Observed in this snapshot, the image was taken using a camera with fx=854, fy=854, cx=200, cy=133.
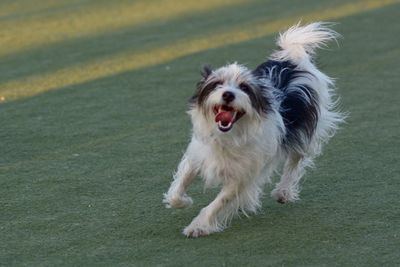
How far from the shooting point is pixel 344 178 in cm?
516

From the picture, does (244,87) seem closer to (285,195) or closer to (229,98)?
(229,98)

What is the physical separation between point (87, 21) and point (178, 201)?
24.9 ft

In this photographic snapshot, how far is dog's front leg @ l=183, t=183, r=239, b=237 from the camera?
4.29 meters

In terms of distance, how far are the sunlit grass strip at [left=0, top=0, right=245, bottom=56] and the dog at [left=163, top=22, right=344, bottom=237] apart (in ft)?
18.0

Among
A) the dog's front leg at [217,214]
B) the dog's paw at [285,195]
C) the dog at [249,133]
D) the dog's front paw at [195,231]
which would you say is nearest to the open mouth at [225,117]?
the dog at [249,133]

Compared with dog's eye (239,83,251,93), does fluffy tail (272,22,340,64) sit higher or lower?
higher

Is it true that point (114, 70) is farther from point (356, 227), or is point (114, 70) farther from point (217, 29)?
point (356, 227)

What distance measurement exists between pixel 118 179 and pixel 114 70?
11.4ft

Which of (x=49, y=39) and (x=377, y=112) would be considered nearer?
(x=377, y=112)

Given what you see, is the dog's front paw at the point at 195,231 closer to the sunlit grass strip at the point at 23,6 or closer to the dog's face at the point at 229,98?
the dog's face at the point at 229,98

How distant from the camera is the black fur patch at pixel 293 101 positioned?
4828 mm

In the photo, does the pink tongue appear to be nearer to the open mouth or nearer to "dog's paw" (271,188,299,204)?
the open mouth

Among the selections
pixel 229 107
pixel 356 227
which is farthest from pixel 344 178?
pixel 229 107

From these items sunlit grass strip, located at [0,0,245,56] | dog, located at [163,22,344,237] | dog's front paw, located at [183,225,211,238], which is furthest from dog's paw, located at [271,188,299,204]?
sunlit grass strip, located at [0,0,245,56]
